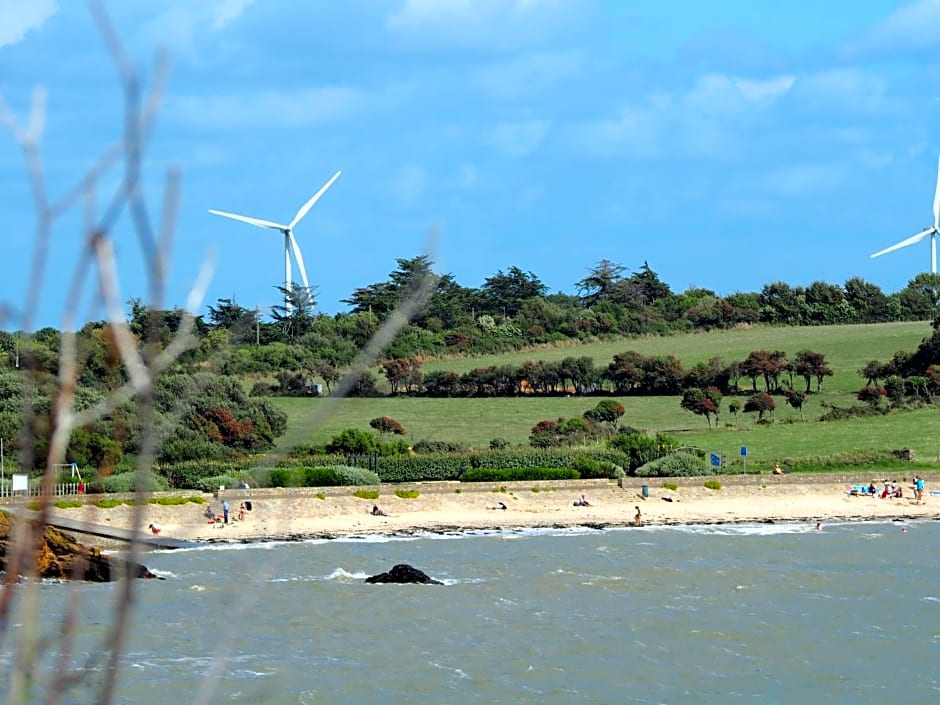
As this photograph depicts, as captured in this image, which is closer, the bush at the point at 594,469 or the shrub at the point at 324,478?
the shrub at the point at 324,478

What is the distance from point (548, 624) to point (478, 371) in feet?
183

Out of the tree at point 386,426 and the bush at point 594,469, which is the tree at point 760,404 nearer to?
the bush at point 594,469

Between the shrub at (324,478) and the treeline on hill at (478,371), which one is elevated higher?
the treeline on hill at (478,371)

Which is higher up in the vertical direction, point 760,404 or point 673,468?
point 760,404

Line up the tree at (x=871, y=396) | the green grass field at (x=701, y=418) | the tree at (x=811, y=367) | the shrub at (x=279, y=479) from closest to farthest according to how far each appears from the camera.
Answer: the shrub at (x=279, y=479) → the green grass field at (x=701, y=418) → the tree at (x=871, y=396) → the tree at (x=811, y=367)

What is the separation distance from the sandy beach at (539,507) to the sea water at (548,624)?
11.4ft

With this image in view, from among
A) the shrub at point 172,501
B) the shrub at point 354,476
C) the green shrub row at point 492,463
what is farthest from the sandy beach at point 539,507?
the green shrub row at point 492,463

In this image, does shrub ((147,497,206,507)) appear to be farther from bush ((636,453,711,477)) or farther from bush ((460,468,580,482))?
bush ((636,453,711,477))

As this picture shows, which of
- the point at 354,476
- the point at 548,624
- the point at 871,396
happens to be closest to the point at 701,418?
the point at 871,396

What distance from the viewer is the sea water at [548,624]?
85.3ft

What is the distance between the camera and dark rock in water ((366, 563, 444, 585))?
38.3 metres

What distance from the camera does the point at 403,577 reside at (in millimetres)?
38500

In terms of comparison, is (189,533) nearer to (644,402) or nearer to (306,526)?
(306,526)

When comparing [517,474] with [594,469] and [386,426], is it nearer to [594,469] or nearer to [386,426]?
[594,469]
